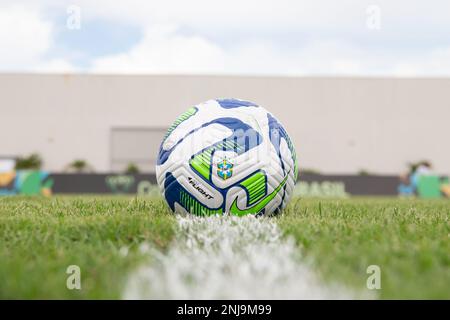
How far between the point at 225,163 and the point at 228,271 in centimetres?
152

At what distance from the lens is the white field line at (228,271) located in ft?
7.43

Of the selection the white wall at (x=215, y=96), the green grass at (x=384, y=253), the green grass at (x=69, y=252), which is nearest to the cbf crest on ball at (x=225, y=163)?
the green grass at (x=384, y=253)

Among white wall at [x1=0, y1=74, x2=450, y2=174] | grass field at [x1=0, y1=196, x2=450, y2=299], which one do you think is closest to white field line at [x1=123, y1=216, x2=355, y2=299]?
grass field at [x1=0, y1=196, x2=450, y2=299]

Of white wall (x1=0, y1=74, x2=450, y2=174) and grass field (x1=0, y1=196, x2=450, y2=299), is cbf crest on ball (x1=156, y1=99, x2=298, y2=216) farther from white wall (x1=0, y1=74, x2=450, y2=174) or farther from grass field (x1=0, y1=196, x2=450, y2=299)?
white wall (x1=0, y1=74, x2=450, y2=174)

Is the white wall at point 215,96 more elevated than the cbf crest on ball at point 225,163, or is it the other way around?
the cbf crest on ball at point 225,163

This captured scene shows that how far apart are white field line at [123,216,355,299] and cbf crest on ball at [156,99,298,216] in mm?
783

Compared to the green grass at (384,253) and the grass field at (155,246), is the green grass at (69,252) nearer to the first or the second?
the grass field at (155,246)

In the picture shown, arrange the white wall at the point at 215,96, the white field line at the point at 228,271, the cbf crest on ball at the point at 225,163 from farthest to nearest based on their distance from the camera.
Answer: the white wall at the point at 215,96 < the cbf crest on ball at the point at 225,163 < the white field line at the point at 228,271

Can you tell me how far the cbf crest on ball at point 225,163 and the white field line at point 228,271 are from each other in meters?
0.78

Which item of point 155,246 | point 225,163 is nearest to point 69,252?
point 155,246

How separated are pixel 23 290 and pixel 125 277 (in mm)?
418
